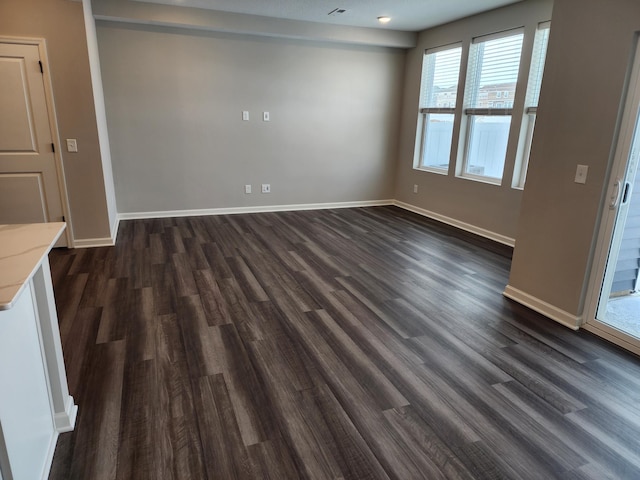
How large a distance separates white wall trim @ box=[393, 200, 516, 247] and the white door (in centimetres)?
473

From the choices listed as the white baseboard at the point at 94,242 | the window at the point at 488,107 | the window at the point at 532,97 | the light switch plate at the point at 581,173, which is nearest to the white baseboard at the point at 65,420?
the white baseboard at the point at 94,242

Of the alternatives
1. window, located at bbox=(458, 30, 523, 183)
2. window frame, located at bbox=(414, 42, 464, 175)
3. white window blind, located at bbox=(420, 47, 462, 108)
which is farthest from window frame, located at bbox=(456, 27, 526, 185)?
white window blind, located at bbox=(420, 47, 462, 108)

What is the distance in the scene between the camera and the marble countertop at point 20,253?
3.94 feet

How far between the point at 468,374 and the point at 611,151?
5.63 feet

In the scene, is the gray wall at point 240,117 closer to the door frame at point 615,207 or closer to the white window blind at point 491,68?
the white window blind at point 491,68

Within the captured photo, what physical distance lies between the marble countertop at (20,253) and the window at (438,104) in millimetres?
5080

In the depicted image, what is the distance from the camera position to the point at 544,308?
3.15 meters

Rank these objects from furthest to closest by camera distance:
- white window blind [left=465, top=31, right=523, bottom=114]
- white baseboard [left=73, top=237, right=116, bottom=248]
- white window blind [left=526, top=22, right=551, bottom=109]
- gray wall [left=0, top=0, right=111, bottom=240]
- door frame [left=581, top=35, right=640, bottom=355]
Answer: white window blind [left=465, top=31, right=523, bottom=114]
white baseboard [left=73, top=237, right=116, bottom=248]
white window blind [left=526, top=22, right=551, bottom=109]
gray wall [left=0, top=0, right=111, bottom=240]
door frame [left=581, top=35, right=640, bottom=355]

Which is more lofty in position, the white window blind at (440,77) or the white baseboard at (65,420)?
the white window blind at (440,77)

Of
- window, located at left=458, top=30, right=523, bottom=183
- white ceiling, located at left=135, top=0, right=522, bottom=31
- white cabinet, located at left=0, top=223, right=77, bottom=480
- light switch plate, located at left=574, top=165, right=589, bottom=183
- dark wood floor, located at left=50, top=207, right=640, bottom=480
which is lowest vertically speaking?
dark wood floor, located at left=50, top=207, right=640, bottom=480

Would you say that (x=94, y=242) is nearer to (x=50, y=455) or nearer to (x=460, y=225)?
(x=50, y=455)

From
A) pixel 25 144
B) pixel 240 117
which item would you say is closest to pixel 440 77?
pixel 240 117

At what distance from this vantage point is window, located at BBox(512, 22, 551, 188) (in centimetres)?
427

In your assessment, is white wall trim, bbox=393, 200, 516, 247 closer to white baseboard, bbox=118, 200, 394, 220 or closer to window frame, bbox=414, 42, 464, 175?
white baseboard, bbox=118, 200, 394, 220
